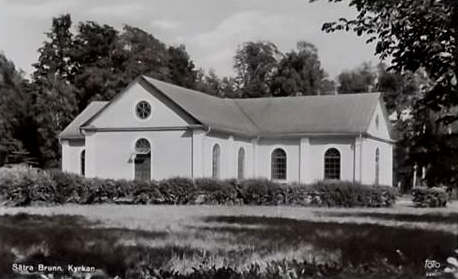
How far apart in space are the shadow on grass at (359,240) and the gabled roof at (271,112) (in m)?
0.83

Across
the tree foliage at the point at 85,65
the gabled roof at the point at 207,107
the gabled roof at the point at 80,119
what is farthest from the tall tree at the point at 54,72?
the gabled roof at the point at 207,107

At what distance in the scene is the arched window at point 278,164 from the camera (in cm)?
527

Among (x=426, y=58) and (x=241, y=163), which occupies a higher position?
(x=426, y=58)

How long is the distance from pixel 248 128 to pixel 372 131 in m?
1.17

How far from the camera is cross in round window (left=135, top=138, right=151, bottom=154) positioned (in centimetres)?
518

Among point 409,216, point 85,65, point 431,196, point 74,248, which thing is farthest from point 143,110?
point 431,196

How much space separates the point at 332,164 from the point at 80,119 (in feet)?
7.90

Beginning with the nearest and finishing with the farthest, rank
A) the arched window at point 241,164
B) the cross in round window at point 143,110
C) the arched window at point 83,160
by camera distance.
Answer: the arched window at point 83,160, the arched window at point 241,164, the cross in round window at point 143,110

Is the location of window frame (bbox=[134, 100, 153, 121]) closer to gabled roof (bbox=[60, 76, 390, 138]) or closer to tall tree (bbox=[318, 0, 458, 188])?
gabled roof (bbox=[60, 76, 390, 138])

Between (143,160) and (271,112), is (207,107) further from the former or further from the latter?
(143,160)

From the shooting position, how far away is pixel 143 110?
620 cm

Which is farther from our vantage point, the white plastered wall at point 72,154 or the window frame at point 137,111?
the window frame at point 137,111

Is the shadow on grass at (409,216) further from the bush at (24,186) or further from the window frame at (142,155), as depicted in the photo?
the bush at (24,186)

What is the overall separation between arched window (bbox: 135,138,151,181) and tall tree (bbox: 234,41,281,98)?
1.42m
